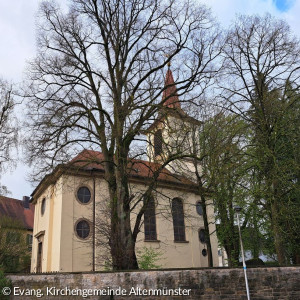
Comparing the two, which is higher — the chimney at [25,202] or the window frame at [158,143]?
the chimney at [25,202]

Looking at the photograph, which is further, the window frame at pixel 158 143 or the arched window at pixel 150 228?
the arched window at pixel 150 228

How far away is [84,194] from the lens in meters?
22.9

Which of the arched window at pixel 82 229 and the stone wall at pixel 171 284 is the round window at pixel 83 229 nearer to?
the arched window at pixel 82 229

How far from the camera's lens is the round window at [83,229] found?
71.4 feet

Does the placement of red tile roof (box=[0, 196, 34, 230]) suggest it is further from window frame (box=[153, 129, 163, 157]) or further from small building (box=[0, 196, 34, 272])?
window frame (box=[153, 129, 163, 157])

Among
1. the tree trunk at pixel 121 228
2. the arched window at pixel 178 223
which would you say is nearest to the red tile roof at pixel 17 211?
the arched window at pixel 178 223

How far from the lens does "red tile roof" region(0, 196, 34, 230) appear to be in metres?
42.6

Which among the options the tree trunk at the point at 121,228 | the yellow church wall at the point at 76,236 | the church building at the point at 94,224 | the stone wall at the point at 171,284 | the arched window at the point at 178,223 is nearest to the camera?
the stone wall at the point at 171,284

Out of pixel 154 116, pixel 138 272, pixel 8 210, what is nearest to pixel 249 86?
pixel 154 116

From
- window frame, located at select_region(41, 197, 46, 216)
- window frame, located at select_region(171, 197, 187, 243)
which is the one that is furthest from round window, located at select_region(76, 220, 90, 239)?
window frame, located at select_region(171, 197, 187, 243)

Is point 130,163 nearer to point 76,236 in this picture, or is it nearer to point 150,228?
point 76,236

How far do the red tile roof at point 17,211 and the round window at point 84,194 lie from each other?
22.3 metres

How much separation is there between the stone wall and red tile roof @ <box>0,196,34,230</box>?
32433 millimetres

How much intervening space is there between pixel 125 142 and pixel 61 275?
19.7 ft
